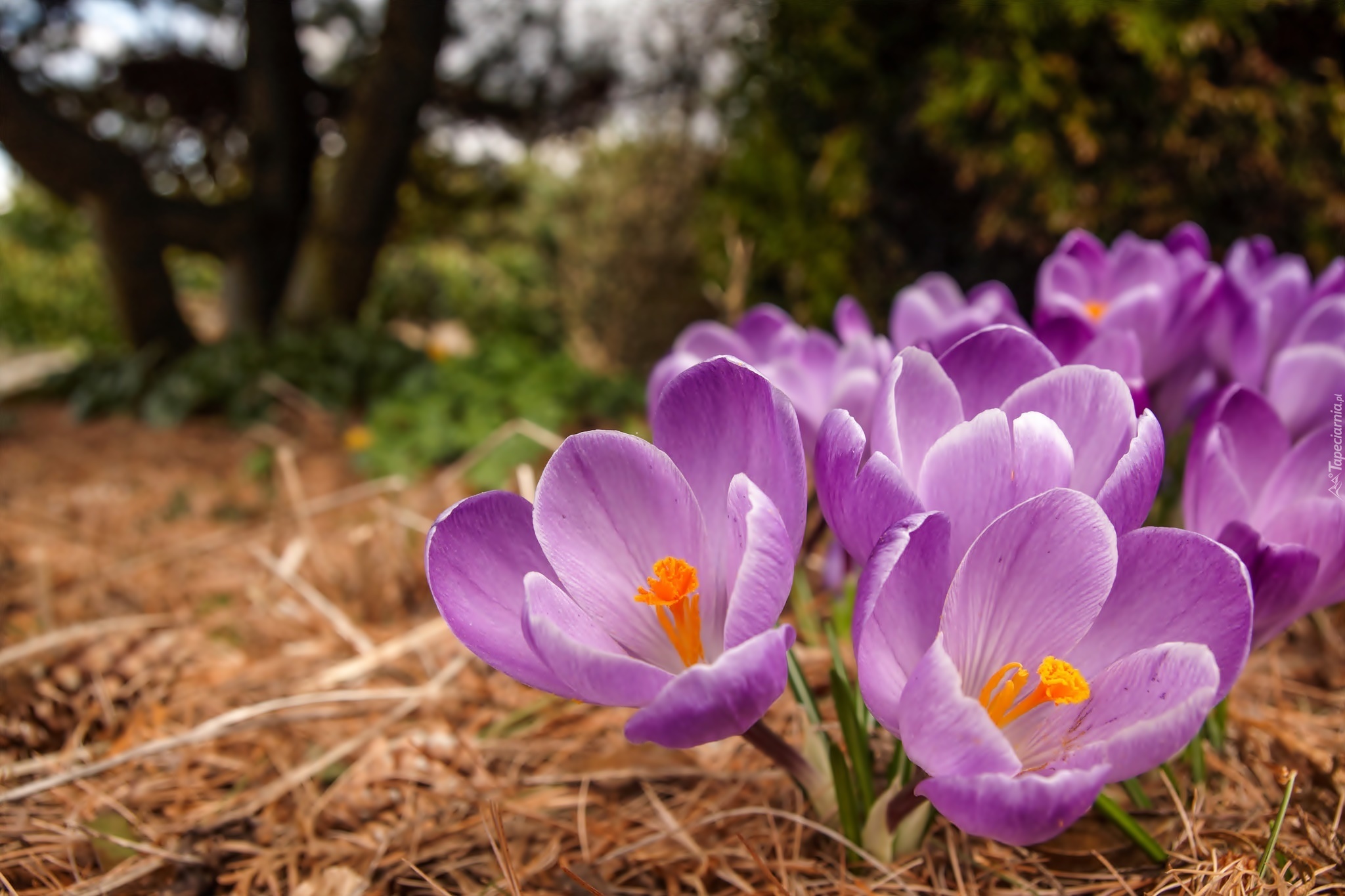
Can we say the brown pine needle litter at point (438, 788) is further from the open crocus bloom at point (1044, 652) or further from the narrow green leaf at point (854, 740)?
the open crocus bloom at point (1044, 652)

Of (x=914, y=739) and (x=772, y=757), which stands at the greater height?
(x=914, y=739)

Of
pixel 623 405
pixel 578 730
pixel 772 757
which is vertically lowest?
Answer: pixel 623 405

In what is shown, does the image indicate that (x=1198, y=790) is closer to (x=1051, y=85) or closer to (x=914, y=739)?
(x=914, y=739)

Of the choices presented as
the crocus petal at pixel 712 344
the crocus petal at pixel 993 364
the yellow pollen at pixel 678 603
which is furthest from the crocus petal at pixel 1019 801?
the crocus petal at pixel 712 344

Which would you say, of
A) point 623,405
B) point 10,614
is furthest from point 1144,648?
point 623,405

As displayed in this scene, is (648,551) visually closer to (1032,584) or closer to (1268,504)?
(1032,584)

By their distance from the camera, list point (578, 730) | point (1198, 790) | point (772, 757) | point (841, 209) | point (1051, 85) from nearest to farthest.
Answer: point (772, 757) < point (1198, 790) < point (578, 730) < point (1051, 85) < point (841, 209)
